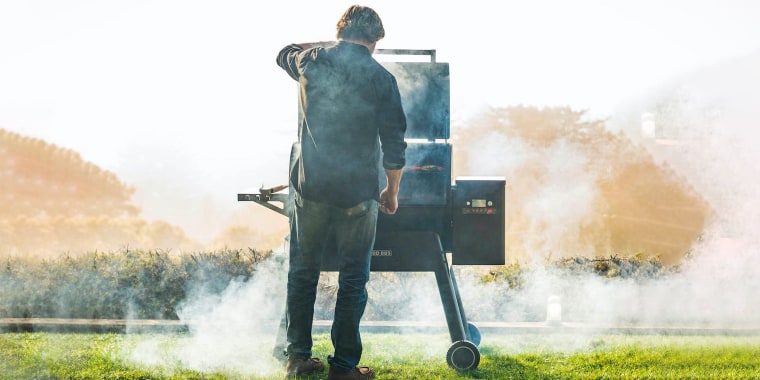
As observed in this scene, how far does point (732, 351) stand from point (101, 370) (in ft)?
12.8

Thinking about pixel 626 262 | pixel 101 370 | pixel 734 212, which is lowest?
pixel 101 370

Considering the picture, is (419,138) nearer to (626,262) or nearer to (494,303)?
(494,303)

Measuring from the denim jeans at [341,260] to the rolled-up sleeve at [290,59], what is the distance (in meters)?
0.62

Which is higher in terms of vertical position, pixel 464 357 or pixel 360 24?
pixel 360 24

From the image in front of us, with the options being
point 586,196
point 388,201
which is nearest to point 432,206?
point 388,201

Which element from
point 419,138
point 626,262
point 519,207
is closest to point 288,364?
point 419,138

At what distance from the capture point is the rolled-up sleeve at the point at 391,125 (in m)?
3.56

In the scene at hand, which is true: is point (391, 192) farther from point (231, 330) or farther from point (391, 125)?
point (231, 330)

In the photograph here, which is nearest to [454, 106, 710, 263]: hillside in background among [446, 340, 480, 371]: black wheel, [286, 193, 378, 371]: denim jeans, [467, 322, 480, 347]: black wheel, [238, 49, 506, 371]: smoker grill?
[467, 322, 480, 347]: black wheel

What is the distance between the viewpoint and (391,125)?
3.57 metres

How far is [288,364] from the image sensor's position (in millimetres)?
3885

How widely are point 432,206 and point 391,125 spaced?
93 cm

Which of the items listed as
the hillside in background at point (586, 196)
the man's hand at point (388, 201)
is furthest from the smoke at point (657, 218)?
the man's hand at point (388, 201)

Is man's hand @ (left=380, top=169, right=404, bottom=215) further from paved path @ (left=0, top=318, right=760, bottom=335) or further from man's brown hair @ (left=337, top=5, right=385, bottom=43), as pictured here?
paved path @ (left=0, top=318, right=760, bottom=335)
